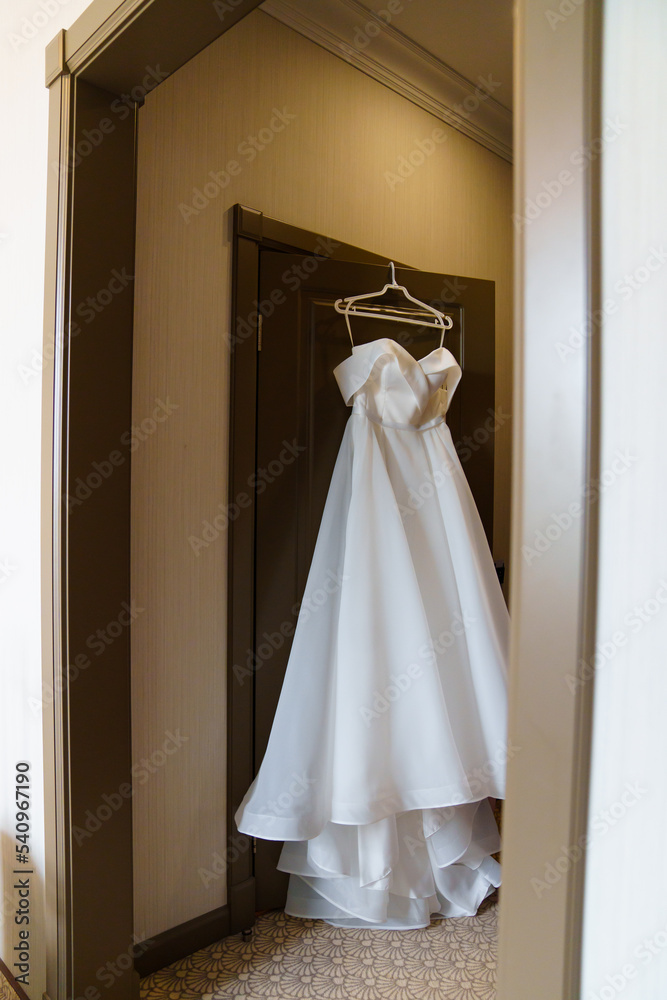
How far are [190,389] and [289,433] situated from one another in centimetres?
34

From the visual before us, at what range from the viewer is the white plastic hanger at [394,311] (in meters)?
2.13

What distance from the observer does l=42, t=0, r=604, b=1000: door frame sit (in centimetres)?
60

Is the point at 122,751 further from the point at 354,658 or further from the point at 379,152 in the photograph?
the point at 379,152

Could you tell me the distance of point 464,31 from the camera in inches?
90.7

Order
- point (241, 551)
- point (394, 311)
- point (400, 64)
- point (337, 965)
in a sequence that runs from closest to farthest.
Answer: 1. point (337, 965)
2. point (241, 551)
3. point (394, 311)
4. point (400, 64)

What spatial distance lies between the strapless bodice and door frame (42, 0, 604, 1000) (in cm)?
74

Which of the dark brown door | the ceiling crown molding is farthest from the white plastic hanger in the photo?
the ceiling crown molding

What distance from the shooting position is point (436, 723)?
6.05ft

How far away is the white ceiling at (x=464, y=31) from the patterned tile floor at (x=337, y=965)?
2849mm

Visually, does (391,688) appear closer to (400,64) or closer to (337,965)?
(337,965)

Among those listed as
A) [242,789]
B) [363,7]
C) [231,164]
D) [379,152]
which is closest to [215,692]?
[242,789]

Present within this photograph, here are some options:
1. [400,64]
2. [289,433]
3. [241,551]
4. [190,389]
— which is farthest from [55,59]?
[400,64]

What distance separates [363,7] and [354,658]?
201cm

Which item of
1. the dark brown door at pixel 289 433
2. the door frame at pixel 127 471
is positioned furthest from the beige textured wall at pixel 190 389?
the door frame at pixel 127 471
